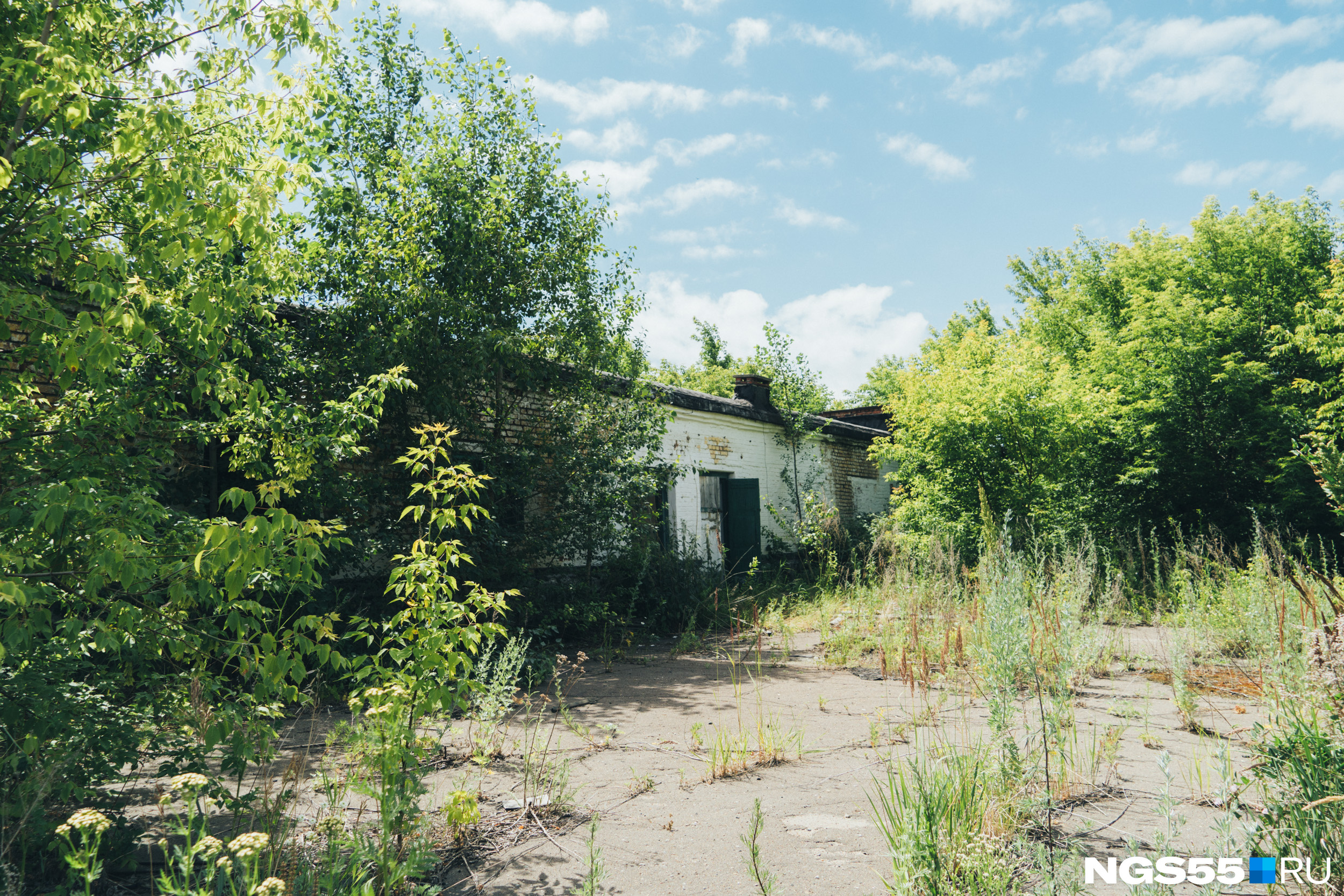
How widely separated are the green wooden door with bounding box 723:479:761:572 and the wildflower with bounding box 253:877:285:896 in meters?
10.8

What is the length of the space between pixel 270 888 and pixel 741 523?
11.2 metres

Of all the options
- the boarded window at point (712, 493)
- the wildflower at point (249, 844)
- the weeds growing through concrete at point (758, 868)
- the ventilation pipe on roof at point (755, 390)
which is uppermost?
the ventilation pipe on roof at point (755, 390)

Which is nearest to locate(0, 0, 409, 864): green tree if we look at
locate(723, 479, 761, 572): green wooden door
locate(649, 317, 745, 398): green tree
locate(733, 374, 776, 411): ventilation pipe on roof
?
locate(723, 479, 761, 572): green wooden door

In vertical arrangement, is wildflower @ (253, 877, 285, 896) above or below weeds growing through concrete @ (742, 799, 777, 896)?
above

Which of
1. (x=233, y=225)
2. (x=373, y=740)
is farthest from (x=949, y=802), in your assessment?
(x=233, y=225)

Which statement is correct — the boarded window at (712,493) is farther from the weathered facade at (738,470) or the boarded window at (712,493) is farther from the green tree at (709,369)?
the green tree at (709,369)

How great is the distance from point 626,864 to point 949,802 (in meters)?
1.23

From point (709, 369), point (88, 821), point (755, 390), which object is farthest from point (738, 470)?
point (709, 369)

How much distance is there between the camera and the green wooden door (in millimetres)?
12656

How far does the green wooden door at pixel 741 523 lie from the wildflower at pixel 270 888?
425 inches

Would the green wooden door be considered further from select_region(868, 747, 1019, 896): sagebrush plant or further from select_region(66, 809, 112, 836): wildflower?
select_region(66, 809, 112, 836): wildflower

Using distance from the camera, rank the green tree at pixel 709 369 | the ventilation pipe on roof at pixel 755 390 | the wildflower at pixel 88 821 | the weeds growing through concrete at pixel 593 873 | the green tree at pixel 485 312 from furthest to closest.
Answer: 1. the green tree at pixel 709 369
2. the ventilation pipe on roof at pixel 755 390
3. the green tree at pixel 485 312
4. the weeds growing through concrete at pixel 593 873
5. the wildflower at pixel 88 821

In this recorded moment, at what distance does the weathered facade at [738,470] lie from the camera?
39.7ft

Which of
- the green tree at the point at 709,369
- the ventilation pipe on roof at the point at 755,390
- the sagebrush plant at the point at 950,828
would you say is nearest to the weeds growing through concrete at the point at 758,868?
the sagebrush plant at the point at 950,828
